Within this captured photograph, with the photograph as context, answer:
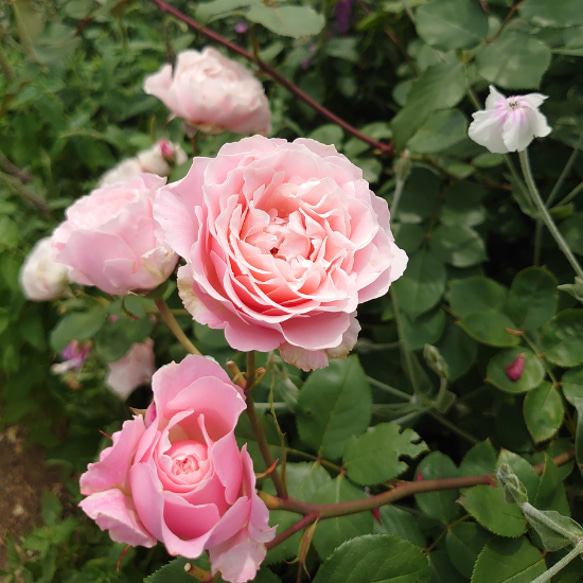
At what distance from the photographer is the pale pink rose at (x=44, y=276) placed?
2.49 ft

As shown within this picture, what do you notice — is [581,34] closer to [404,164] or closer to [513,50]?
[513,50]

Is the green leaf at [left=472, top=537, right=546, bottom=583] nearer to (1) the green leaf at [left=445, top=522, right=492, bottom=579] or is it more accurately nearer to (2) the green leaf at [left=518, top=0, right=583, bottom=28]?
(1) the green leaf at [left=445, top=522, right=492, bottom=579]

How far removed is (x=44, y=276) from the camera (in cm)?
77

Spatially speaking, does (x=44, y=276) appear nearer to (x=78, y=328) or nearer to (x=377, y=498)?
(x=78, y=328)

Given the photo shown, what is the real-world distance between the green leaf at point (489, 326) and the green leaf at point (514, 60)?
0.31 m

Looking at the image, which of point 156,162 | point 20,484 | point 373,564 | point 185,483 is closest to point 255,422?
point 185,483

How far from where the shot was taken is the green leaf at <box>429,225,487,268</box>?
0.84m

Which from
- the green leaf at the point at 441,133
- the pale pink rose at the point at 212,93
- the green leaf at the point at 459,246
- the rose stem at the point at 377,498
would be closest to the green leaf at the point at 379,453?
the rose stem at the point at 377,498

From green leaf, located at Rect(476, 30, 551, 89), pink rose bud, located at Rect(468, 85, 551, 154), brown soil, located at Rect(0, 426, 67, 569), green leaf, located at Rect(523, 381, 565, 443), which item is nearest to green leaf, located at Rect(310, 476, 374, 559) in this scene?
green leaf, located at Rect(523, 381, 565, 443)

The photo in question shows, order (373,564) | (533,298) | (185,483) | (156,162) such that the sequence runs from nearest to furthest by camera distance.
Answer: (185,483) < (373,564) < (533,298) < (156,162)

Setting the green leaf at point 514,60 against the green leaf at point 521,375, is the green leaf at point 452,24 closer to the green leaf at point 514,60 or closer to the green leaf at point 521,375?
the green leaf at point 514,60

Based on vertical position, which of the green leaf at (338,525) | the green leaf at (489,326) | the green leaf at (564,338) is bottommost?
the green leaf at (338,525)

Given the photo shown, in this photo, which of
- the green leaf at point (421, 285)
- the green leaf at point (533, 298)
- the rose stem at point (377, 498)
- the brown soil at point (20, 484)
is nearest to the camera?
the rose stem at point (377, 498)

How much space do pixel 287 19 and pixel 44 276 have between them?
1.85 feet
